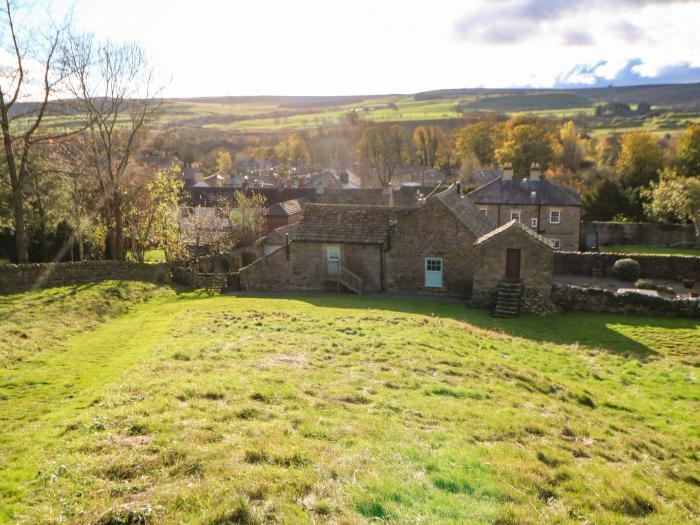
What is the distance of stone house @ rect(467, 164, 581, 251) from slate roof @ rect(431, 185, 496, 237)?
16584 millimetres

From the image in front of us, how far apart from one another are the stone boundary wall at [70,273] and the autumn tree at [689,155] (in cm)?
7726

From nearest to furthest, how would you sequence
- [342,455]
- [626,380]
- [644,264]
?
1. [342,455]
2. [626,380]
3. [644,264]

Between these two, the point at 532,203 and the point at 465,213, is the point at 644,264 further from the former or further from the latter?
the point at 532,203

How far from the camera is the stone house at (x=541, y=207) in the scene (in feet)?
177

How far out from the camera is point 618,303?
29703mm

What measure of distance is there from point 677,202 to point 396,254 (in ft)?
→ 141

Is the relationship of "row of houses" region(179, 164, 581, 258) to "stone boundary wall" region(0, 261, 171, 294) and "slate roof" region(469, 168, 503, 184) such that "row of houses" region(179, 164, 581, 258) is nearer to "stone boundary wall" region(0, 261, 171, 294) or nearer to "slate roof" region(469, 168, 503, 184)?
"stone boundary wall" region(0, 261, 171, 294)

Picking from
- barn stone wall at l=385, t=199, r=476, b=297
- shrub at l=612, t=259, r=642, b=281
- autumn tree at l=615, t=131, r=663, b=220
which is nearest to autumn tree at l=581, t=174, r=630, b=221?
autumn tree at l=615, t=131, r=663, b=220

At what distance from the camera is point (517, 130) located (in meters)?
103

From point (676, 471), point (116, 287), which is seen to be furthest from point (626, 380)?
point (116, 287)

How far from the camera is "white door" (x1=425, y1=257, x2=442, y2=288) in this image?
33750 millimetres

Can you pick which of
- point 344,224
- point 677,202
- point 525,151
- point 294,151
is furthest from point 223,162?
point 344,224

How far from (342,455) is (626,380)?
1365 centimetres

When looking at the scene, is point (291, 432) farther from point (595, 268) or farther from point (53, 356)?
point (595, 268)
